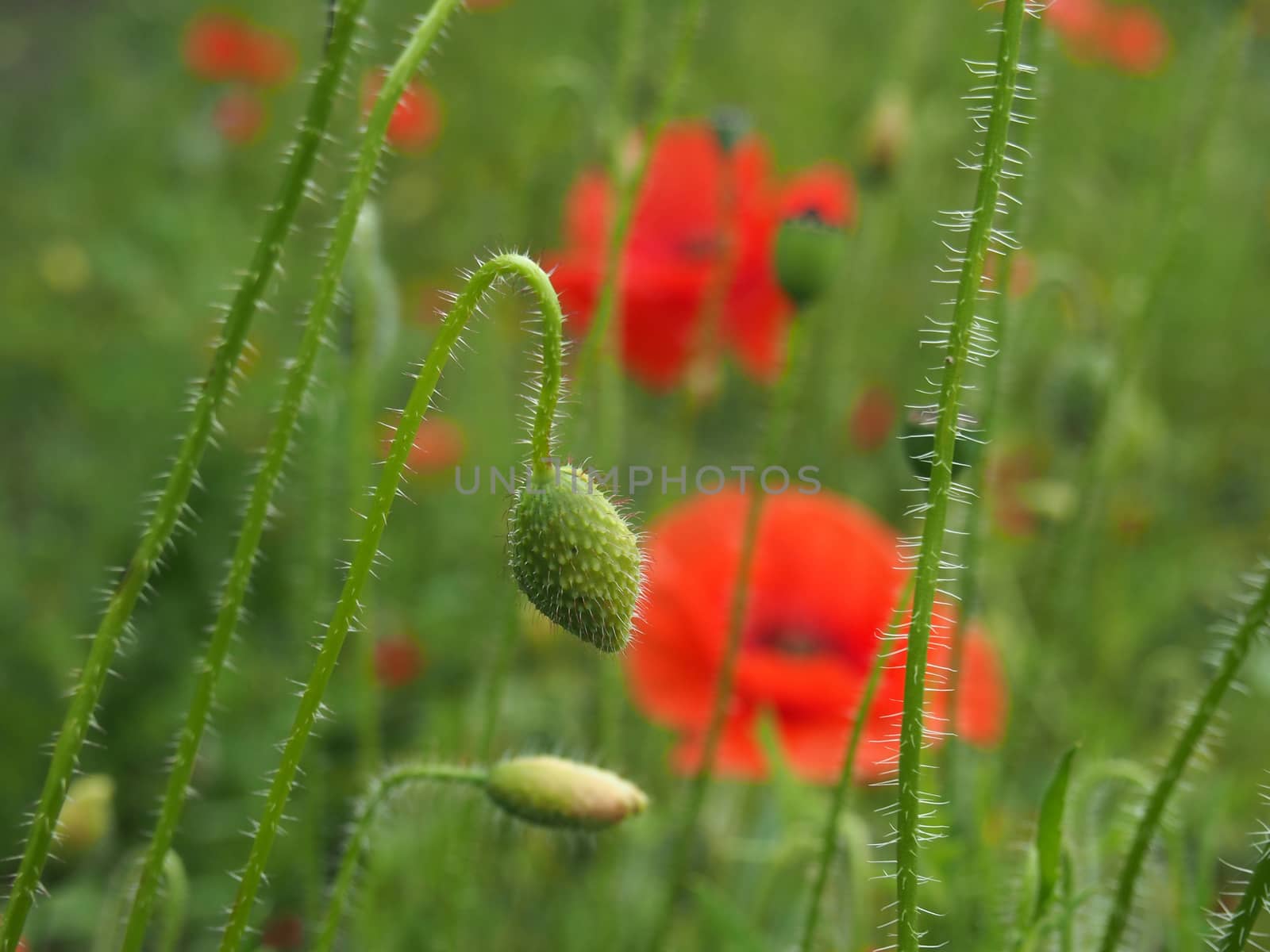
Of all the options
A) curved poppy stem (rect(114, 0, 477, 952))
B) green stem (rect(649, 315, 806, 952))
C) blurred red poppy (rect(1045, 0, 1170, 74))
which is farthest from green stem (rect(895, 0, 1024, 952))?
blurred red poppy (rect(1045, 0, 1170, 74))

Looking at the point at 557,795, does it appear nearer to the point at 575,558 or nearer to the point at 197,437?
the point at 575,558

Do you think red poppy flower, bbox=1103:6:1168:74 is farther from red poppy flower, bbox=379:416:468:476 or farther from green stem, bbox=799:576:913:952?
green stem, bbox=799:576:913:952

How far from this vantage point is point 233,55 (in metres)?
3.22

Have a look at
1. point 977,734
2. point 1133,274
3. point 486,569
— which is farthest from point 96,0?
point 977,734

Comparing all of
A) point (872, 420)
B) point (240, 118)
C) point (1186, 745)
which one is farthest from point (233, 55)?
point (1186, 745)

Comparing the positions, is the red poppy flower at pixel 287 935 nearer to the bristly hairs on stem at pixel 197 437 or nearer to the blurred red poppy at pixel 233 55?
the bristly hairs on stem at pixel 197 437

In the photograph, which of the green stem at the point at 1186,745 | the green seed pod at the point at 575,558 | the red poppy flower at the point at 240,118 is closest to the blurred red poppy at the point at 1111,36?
the red poppy flower at the point at 240,118

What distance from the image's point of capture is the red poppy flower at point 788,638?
145 centimetres

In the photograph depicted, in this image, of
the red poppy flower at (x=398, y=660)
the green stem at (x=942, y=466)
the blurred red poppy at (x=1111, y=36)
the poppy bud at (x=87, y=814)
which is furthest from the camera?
the blurred red poppy at (x=1111, y=36)

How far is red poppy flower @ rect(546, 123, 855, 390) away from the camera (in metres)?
1.78

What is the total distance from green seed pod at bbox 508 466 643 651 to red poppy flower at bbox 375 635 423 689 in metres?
1.23

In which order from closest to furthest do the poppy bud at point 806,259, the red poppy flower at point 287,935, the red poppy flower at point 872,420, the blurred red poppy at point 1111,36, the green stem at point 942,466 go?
1. the green stem at point 942,466
2. the poppy bud at point 806,259
3. the red poppy flower at point 287,935
4. the red poppy flower at point 872,420
5. the blurred red poppy at point 1111,36

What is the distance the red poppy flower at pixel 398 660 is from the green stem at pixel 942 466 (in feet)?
4.41

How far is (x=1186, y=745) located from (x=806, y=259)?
0.63 m
